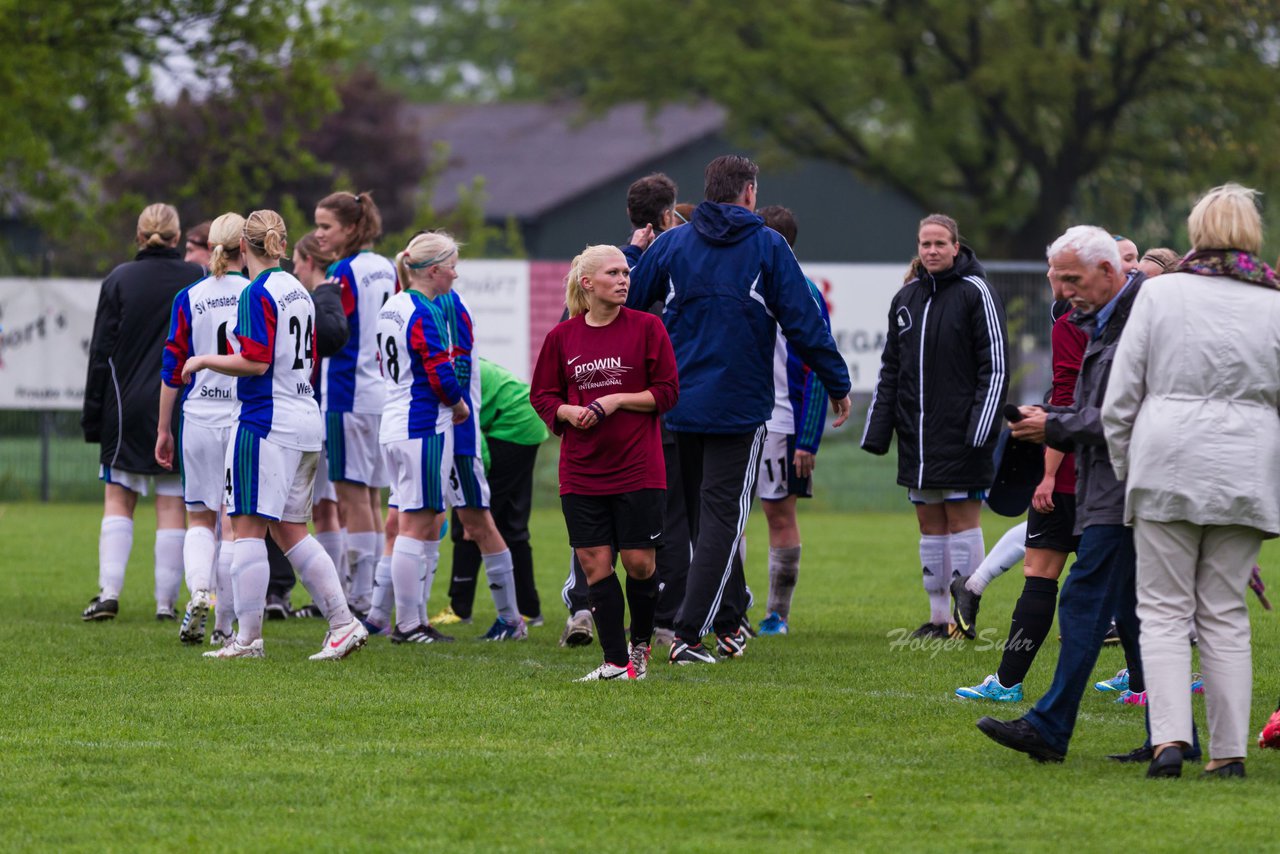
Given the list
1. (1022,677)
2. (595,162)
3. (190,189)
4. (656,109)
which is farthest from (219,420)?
(595,162)

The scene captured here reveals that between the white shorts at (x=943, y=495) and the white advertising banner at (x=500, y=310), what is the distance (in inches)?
413

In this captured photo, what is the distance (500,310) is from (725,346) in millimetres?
11665

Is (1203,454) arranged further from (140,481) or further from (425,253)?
(140,481)

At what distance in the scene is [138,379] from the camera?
1028cm

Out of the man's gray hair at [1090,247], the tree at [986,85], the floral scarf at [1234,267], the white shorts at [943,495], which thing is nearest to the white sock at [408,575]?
the white shorts at [943,495]

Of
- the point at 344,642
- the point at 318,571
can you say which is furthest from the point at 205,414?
the point at 344,642

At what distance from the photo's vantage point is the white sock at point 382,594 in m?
9.59

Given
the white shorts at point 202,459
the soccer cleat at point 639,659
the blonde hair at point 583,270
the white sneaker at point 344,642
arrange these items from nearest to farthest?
the blonde hair at point 583,270, the soccer cleat at point 639,659, the white sneaker at point 344,642, the white shorts at point 202,459

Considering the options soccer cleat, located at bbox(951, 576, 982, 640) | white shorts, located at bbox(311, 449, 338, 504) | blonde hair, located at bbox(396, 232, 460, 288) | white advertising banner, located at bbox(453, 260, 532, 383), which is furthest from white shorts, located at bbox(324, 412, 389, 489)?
white advertising banner, located at bbox(453, 260, 532, 383)

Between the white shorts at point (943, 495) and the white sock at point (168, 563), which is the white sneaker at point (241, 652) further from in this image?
the white shorts at point (943, 495)

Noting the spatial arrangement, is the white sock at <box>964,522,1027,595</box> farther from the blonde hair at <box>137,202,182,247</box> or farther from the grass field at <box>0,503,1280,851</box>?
the blonde hair at <box>137,202,182,247</box>

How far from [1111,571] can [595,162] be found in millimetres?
47692

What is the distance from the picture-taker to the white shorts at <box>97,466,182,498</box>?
33.6 ft

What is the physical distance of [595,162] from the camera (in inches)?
2085
